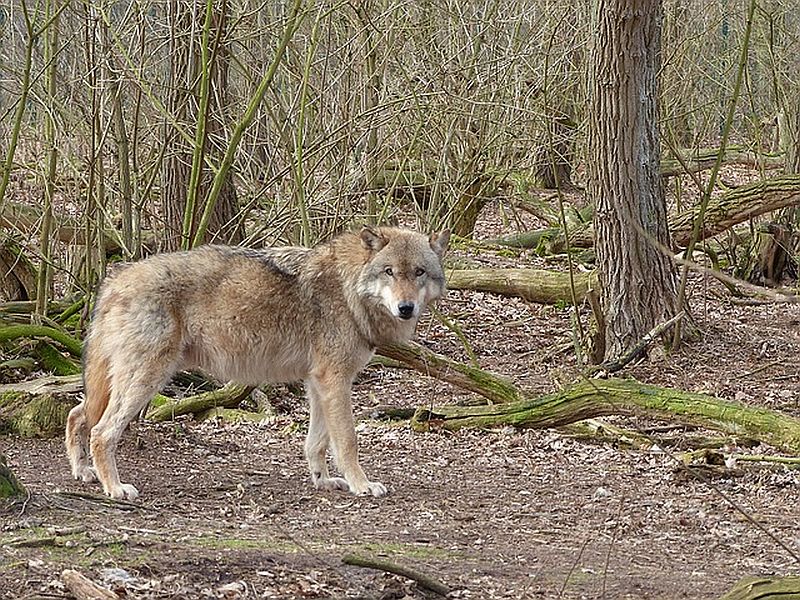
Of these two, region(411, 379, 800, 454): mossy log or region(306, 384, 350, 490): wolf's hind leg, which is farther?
region(411, 379, 800, 454): mossy log

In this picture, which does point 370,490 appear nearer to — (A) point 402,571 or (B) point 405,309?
(B) point 405,309

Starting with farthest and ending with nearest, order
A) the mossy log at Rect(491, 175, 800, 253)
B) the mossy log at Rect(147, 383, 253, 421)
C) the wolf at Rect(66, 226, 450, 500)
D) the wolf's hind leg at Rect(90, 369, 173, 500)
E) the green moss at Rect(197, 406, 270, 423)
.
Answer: the mossy log at Rect(491, 175, 800, 253) → the green moss at Rect(197, 406, 270, 423) → the mossy log at Rect(147, 383, 253, 421) → the wolf at Rect(66, 226, 450, 500) → the wolf's hind leg at Rect(90, 369, 173, 500)

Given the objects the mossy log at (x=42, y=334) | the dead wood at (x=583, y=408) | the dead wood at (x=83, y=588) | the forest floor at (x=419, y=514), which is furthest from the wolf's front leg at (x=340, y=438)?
the mossy log at (x=42, y=334)

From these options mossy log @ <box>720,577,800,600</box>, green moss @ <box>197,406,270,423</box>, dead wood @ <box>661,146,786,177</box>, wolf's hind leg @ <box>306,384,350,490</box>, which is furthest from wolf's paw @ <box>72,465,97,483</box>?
dead wood @ <box>661,146,786,177</box>

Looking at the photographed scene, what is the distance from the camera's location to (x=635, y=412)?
8086 millimetres

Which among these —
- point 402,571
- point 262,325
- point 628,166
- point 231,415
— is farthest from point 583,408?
→ point 402,571

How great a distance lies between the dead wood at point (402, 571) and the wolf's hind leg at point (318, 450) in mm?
2428

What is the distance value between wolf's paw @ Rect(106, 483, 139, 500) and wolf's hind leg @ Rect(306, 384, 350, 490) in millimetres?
1272

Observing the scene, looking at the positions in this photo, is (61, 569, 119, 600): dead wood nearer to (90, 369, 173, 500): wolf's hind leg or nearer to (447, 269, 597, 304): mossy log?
(90, 369, 173, 500): wolf's hind leg

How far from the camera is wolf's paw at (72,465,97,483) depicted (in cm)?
686

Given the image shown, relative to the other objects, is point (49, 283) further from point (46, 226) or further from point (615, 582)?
point (615, 582)

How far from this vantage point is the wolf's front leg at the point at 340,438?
7031 millimetres

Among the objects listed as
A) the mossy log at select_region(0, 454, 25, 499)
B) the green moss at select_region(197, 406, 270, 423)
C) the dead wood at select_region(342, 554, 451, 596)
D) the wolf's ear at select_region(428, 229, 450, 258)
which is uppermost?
the wolf's ear at select_region(428, 229, 450, 258)

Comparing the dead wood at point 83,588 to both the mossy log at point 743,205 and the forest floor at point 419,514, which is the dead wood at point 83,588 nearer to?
the forest floor at point 419,514
